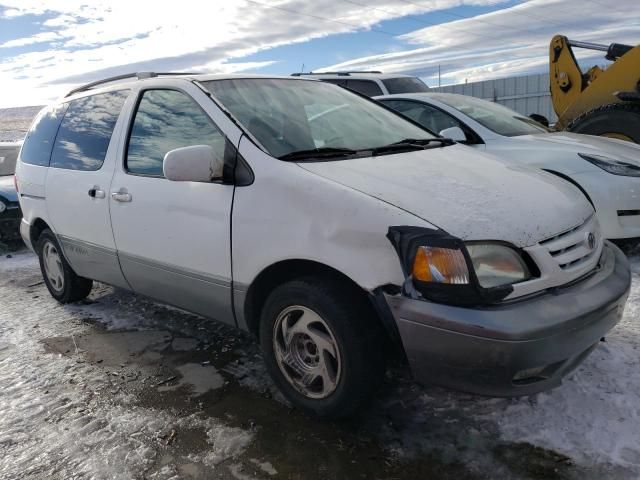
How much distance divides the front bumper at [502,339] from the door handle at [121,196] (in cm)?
192

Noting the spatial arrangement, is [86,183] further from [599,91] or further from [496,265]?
[599,91]

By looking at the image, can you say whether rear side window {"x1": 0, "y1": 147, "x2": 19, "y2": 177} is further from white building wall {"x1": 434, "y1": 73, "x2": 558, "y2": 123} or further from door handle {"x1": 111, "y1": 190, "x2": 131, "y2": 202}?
white building wall {"x1": 434, "y1": 73, "x2": 558, "y2": 123}

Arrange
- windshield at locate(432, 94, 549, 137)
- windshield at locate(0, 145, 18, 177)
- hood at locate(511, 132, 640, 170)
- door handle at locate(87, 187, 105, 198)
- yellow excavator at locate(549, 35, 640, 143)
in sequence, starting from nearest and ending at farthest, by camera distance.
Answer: door handle at locate(87, 187, 105, 198)
hood at locate(511, 132, 640, 170)
windshield at locate(432, 94, 549, 137)
yellow excavator at locate(549, 35, 640, 143)
windshield at locate(0, 145, 18, 177)

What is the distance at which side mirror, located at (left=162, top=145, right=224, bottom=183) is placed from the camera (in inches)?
108

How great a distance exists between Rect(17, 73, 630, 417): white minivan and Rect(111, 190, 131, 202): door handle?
1cm

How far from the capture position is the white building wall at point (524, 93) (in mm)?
17859

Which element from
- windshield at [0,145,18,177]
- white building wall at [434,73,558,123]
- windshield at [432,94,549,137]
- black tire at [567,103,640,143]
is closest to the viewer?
windshield at [432,94,549,137]

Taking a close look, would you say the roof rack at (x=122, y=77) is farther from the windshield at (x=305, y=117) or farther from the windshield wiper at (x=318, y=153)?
the windshield wiper at (x=318, y=153)

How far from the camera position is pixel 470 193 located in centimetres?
253

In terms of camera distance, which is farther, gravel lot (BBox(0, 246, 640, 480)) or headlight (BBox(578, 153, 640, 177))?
headlight (BBox(578, 153, 640, 177))

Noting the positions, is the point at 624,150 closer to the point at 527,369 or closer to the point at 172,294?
the point at 527,369

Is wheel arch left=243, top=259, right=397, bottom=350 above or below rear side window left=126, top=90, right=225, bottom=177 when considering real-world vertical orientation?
below

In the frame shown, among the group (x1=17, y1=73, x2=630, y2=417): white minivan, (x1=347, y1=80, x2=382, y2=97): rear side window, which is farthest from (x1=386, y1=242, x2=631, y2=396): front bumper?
(x1=347, y1=80, x2=382, y2=97): rear side window

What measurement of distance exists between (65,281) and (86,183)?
3.99 feet
